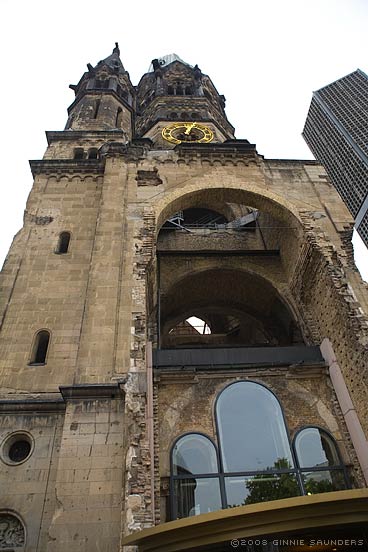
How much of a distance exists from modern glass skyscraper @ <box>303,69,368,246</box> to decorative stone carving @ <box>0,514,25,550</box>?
46.0 m

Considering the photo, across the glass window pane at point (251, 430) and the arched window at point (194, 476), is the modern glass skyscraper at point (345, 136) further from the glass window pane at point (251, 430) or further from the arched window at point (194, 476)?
the arched window at point (194, 476)

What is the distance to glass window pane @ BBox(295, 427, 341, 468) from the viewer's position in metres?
9.53

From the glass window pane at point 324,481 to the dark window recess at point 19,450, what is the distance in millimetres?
6491

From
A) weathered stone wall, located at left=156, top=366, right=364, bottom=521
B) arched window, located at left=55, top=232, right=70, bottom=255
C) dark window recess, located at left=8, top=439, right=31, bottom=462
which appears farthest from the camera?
arched window, located at left=55, top=232, right=70, bottom=255

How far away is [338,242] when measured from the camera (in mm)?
13062

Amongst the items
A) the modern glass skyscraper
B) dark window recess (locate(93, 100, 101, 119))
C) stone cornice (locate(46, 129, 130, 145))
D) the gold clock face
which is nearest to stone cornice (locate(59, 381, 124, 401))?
stone cornice (locate(46, 129, 130, 145))

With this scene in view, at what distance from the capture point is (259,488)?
8977mm

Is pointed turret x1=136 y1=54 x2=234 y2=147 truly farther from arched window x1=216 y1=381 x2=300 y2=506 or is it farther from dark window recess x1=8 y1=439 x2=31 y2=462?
dark window recess x1=8 y1=439 x2=31 y2=462

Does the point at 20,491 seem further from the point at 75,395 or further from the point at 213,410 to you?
the point at 213,410

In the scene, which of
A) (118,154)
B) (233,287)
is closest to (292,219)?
(233,287)

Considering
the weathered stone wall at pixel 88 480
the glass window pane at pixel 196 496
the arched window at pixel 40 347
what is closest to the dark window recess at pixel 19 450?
the weathered stone wall at pixel 88 480

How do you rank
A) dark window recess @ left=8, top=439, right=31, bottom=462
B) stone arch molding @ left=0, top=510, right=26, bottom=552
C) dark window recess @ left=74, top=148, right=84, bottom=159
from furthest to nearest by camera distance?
dark window recess @ left=74, top=148, right=84, bottom=159
dark window recess @ left=8, top=439, right=31, bottom=462
stone arch molding @ left=0, top=510, right=26, bottom=552

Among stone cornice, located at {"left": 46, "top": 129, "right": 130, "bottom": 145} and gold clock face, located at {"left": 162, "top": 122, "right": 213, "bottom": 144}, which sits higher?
gold clock face, located at {"left": 162, "top": 122, "right": 213, "bottom": 144}

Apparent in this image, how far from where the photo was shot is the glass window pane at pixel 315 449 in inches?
375
